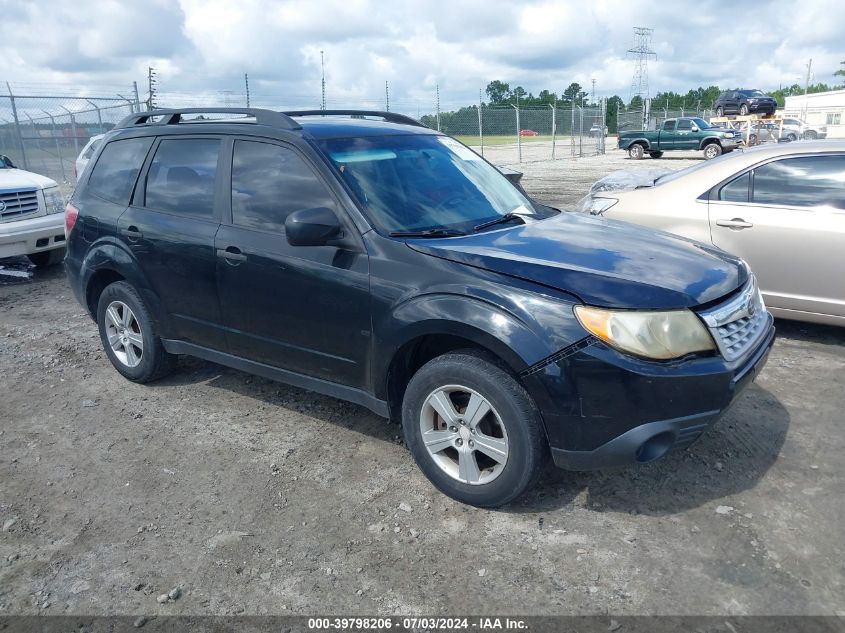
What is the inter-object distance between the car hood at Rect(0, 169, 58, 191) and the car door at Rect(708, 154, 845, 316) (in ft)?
26.0

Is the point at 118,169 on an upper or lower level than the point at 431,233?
upper

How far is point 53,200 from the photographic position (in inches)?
355

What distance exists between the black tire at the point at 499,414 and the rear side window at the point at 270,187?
1099 mm

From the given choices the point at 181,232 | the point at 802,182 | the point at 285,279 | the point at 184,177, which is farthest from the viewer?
the point at 802,182

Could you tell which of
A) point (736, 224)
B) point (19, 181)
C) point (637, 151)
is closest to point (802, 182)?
point (736, 224)

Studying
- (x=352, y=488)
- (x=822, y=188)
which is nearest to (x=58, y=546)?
(x=352, y=488)

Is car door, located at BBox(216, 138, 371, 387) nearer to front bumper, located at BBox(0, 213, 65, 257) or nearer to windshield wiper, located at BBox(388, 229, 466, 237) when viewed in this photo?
windshield wiper, located at BBox(388, 229, 466, 237)

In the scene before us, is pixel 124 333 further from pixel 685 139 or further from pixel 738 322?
pixel 685 139

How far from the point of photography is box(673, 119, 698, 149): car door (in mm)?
29078

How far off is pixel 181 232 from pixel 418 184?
154cm

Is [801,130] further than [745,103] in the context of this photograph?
Yes

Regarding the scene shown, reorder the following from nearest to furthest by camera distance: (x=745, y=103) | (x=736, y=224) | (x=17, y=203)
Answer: (x=736, y=224) → (x=17, y=203) → (x=745, y=103)

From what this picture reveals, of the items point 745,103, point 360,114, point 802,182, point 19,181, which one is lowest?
point 802,182

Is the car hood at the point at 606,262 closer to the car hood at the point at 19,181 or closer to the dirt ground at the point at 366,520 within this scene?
the dirt ground at the point at 366,520
